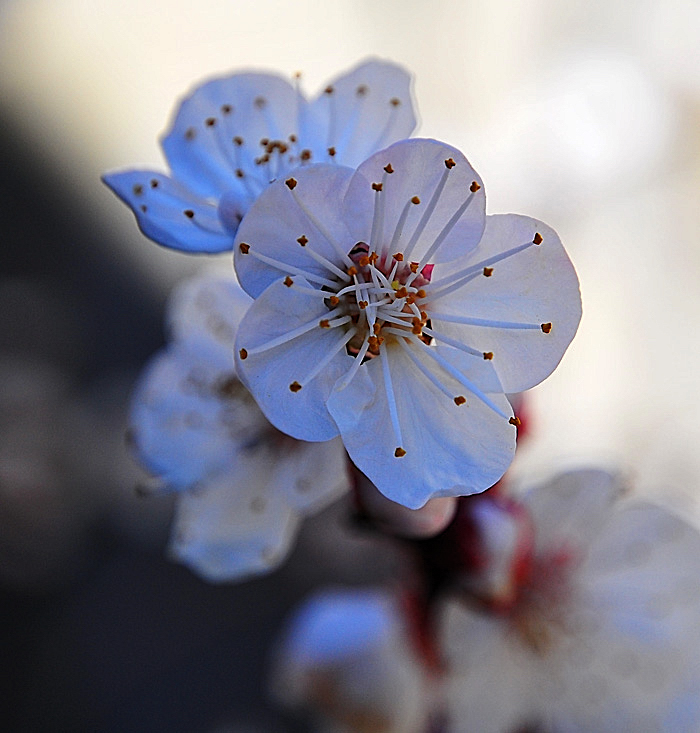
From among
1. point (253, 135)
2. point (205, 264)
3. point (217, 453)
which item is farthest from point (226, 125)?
point (205, 264)

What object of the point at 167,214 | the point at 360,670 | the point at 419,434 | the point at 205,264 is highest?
the point at 167,214

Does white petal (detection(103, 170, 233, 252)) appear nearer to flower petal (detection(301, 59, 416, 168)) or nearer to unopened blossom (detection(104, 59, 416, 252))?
unopened blossom (detection(104, 59, 416, 252))

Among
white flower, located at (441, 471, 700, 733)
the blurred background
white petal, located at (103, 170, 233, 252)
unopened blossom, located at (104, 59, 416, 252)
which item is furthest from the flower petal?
the blurred background

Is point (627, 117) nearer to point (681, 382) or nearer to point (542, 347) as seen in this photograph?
point (681, 382)

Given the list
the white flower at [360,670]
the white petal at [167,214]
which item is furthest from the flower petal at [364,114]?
the white flower at [360,670]

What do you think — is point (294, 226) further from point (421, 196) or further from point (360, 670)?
point (360, 670)

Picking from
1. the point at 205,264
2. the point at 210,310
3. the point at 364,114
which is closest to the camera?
the point at 364,114

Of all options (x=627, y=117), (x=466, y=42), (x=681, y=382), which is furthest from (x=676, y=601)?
(x=466, y=42)
